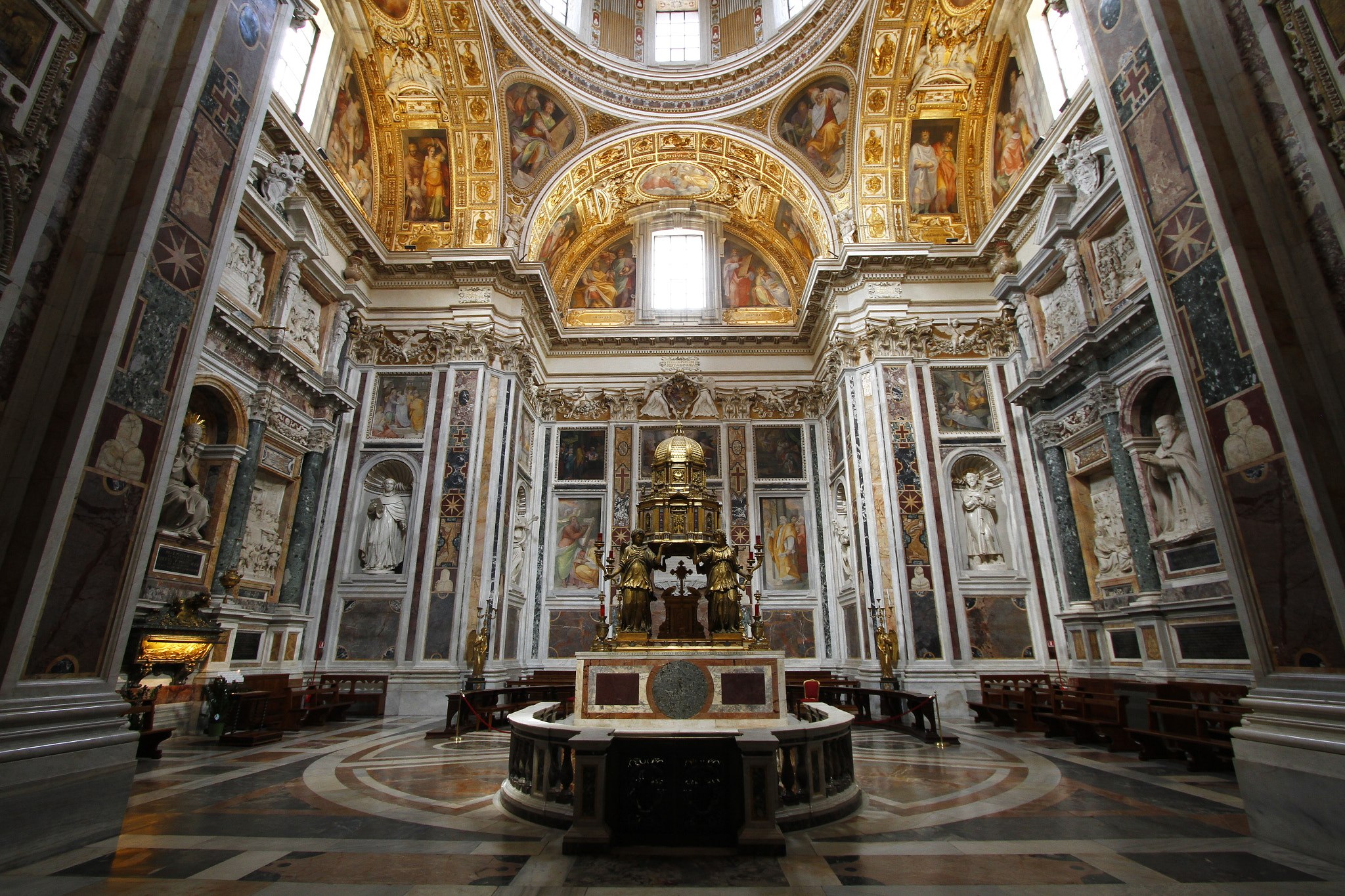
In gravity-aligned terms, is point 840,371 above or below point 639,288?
below

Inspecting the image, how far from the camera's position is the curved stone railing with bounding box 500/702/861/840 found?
4426mm

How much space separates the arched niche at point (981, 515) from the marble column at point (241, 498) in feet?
46.5

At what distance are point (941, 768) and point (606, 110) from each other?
17614 mm

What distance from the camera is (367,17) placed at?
15016 mm

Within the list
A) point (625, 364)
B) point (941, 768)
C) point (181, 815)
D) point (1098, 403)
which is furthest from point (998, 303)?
point (181, 815)

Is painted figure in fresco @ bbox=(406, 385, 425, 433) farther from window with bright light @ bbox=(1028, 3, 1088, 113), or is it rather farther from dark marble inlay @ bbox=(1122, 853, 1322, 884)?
window with bright light @ bbox=(1028, 3, 1088, 113)

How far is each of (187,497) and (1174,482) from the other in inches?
609

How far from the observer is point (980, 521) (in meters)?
15.0

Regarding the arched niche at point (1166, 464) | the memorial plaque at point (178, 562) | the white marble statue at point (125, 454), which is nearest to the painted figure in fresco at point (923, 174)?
the arched niche at point (1166, 464)

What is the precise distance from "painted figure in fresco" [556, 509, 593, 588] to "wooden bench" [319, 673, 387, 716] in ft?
19.7

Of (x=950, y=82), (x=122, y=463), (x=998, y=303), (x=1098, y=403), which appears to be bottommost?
(x=122, y=463)

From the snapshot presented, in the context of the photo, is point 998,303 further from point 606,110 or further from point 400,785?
point 400,785

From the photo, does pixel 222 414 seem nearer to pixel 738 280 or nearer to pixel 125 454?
pixel 125 454

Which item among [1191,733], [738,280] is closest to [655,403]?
[738,280]
